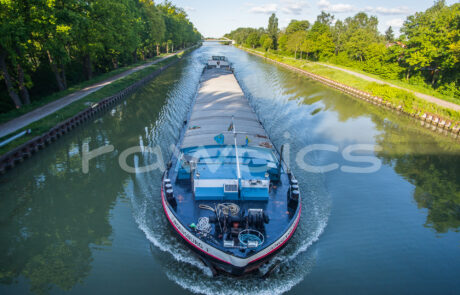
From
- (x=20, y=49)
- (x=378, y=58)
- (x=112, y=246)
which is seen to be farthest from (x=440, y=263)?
(x=378, y=58)

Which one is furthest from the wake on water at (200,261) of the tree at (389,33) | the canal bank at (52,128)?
the tree at (389,33)

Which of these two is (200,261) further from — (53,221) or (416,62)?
(416,62)

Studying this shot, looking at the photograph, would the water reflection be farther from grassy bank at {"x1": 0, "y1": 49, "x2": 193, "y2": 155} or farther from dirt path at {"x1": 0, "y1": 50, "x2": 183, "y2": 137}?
dirt path at {"x1": 0, "y1": 50, "x2": 183, "y2": 137}

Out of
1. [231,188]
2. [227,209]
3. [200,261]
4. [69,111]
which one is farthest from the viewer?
[69,111]

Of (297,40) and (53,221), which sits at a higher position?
(297,40)

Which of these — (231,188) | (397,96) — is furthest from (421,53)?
(231,188)

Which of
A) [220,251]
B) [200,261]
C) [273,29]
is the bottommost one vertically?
[200,261]

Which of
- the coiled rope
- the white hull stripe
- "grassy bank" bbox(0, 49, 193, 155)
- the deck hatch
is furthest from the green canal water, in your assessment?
the deck hatch

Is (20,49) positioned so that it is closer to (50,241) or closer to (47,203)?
(47,203)
